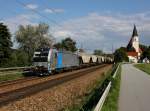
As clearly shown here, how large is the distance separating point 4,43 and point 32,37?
1319 inches

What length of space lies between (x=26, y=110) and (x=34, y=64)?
26322 mm

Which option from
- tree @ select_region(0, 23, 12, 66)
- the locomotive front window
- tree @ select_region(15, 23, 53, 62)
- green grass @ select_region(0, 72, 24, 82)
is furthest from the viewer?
tree @ select_region(15, 23, 53, 62)

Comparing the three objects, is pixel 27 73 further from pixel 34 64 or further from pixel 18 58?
pixel 18 58

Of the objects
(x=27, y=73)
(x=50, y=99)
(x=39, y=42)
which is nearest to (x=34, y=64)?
(x=27, y=73)

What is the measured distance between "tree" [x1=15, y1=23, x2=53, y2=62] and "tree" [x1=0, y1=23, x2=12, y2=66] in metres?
27.7

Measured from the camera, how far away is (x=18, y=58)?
52.9 meters

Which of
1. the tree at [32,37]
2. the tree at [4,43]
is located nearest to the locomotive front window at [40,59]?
the tree at [4,43]

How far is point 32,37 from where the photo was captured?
91312 mm

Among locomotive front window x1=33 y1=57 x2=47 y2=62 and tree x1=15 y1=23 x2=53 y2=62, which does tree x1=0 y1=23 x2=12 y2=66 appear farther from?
tree x1=15 y1=23 x2=53 y2=62

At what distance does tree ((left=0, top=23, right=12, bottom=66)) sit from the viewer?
180 ft

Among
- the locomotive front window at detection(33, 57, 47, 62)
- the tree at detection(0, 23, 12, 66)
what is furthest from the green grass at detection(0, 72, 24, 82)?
the tree at detection(0, 23, 12, 66)

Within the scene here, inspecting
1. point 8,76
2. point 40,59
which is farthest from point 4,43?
point 8,76

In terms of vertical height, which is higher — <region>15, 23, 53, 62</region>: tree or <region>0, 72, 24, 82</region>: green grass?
<region>15, 23, 53, 62</region>: tree

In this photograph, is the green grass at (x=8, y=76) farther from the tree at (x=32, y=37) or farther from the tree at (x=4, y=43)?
the tree at (x=32, y=37)
